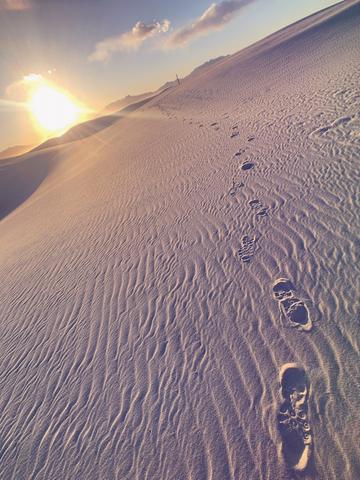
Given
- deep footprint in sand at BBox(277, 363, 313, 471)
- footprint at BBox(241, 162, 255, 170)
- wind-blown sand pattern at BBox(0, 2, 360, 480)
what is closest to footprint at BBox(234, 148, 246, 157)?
→ wind-blown sand pattern at BBox(0, 2, 360, 480)

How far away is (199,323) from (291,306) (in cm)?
129

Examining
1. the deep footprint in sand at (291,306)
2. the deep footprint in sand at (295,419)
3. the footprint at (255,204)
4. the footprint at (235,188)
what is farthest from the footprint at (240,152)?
the deep footprint in sand at (295,419)

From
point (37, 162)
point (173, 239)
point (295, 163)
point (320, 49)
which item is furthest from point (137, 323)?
point (37, 162)

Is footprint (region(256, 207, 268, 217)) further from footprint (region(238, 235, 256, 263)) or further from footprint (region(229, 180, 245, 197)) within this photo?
footprint (region(229, 180, 245, 197))

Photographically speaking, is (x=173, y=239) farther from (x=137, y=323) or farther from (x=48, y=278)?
(x=48, y=278)

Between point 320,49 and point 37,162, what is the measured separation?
77.6 ft

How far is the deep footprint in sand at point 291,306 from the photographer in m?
3.66

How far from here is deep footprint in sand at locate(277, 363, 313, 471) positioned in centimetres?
261

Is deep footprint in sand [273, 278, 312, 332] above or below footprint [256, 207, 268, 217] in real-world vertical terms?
below

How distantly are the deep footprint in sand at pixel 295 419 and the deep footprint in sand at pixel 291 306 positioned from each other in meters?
0.60

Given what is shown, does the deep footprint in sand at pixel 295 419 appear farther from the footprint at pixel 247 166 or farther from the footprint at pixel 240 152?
the footprint at pixel 240 152

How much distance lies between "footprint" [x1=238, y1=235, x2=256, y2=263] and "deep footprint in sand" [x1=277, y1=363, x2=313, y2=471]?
2.08 m

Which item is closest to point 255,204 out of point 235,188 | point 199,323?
point 235,188

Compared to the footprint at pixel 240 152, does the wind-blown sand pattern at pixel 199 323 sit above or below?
below
